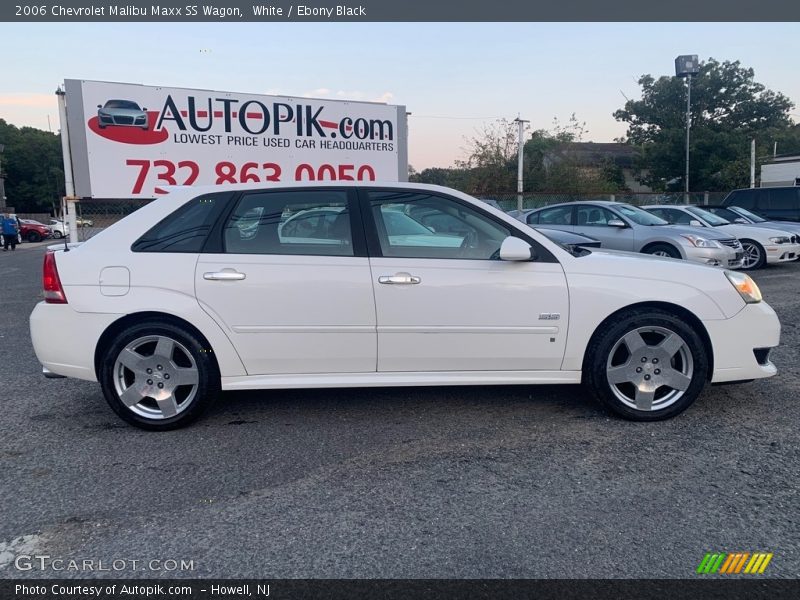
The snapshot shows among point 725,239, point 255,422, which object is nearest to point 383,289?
point 255,422

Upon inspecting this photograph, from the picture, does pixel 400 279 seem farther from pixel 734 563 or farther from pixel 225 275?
pixel 734 563

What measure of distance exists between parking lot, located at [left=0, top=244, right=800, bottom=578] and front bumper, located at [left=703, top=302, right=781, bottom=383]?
0.31 metres

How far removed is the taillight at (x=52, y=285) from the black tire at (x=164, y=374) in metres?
0.43

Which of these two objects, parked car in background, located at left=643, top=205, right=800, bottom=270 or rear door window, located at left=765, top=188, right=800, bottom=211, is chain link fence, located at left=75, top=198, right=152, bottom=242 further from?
rear door window, located at left=765, top=188, right=800, bottom=211

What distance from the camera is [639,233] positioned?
10711mm

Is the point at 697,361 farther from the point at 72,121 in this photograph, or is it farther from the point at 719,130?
the point at 719,130

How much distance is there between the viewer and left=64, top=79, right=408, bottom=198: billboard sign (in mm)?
8492

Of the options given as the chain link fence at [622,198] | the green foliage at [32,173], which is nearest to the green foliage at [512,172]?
the chain link fence at [622,198]

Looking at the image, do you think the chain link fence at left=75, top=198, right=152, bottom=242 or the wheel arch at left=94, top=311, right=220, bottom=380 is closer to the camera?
the wheel arch at left=94, top=311, right=220, bottom=380

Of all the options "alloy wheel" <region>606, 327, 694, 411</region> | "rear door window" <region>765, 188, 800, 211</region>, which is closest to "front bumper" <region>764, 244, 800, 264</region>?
"rear door window" <region>765, 188, 800, 211</region>

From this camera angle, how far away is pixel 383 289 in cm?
385

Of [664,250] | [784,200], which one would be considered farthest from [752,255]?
[784,200]

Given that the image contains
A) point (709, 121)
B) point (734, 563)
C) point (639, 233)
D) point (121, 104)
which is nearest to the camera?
point (734, 563)

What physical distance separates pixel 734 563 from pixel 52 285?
4076mm
